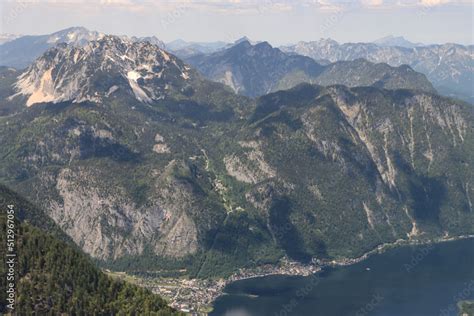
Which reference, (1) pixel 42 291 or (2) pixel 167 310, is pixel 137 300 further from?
(1) pixel 42 291

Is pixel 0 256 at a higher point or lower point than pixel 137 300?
higher

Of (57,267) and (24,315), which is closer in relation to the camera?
(24,315)

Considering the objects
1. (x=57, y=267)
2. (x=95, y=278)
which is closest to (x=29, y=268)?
(x=57, y=267)

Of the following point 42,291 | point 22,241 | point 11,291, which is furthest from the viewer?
point 22,241

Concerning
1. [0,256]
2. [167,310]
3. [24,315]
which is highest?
[0,256]
